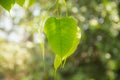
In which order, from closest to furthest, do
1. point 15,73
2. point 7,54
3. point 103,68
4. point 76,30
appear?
point 76,30 < point 103,68 < point 7,54 < point 15,73

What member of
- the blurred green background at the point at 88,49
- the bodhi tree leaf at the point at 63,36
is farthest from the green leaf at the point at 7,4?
the blurred green background at the point at 88,49

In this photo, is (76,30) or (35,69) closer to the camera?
(76,30)

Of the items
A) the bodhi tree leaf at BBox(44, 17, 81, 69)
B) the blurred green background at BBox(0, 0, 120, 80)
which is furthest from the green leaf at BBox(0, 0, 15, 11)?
the blurred green background at BBox(0, 0, 120, 80)

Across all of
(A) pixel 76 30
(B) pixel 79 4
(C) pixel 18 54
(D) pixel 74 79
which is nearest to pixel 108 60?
(D) pixel 74 79

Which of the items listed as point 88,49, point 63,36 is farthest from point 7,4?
point 88,49

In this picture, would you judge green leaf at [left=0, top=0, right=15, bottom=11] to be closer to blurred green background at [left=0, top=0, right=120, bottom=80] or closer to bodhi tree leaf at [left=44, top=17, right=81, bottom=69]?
bodhi tree leaf at [left=44, top=17, right=81, bottom=69]

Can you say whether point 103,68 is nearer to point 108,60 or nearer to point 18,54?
point 108,60

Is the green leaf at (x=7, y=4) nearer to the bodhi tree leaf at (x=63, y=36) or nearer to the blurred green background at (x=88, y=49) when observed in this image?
the bodhi tree leaf at (x=63, y=36)

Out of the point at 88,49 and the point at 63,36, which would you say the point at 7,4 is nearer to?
the point at 63,36

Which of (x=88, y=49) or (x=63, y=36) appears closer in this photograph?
(x=63, y=36)
